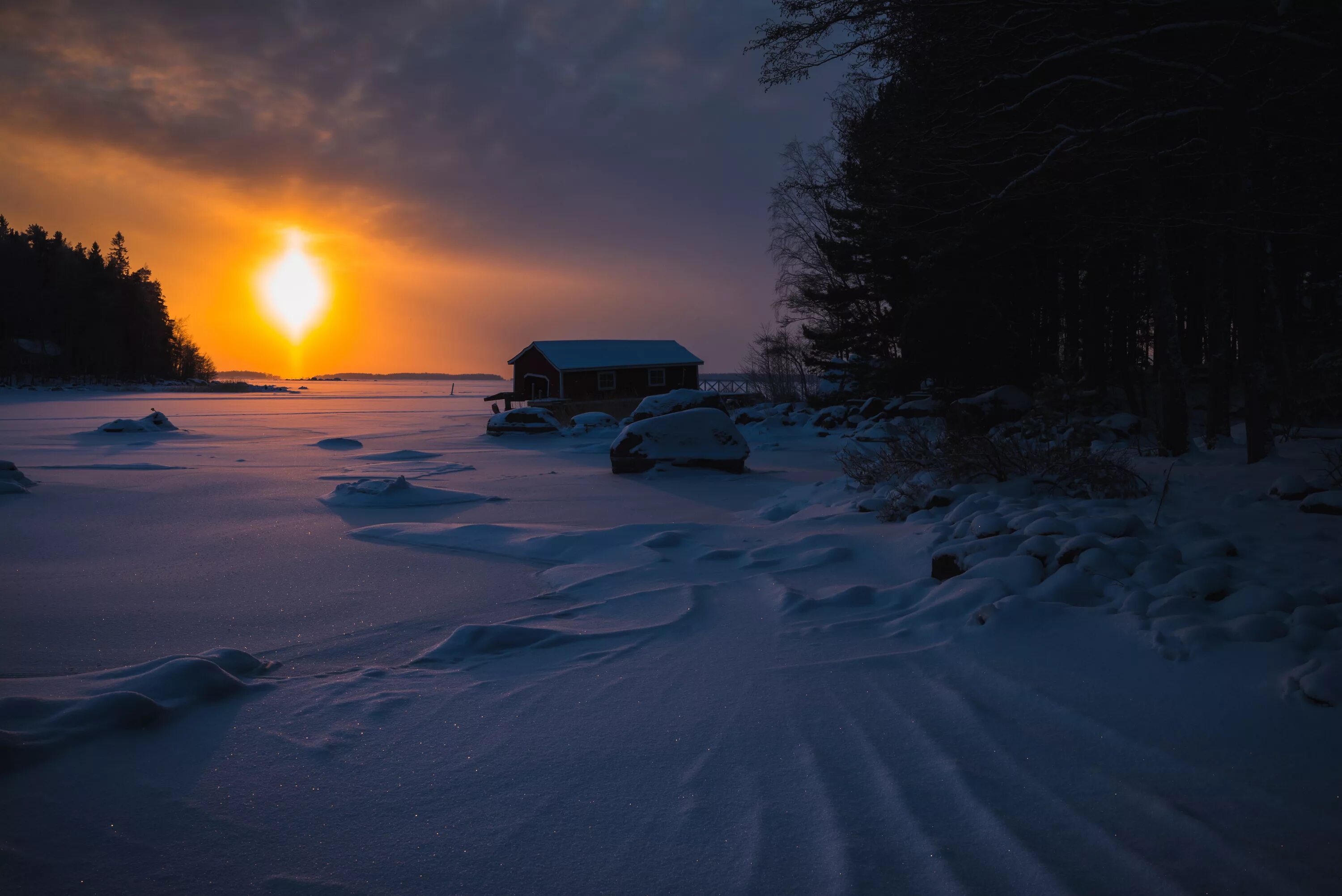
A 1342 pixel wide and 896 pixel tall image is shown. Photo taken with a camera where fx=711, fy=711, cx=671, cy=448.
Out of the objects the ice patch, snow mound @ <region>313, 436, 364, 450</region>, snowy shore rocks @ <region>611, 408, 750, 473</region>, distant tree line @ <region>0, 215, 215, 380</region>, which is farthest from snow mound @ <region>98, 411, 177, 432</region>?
distant tree line @ <region>0, 215, 215, 380</region>

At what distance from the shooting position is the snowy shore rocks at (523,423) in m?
Result: 21.7

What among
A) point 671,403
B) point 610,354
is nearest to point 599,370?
point 610,354

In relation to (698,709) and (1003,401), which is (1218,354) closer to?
(1003,401)

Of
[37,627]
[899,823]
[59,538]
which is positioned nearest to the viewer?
[899,823]

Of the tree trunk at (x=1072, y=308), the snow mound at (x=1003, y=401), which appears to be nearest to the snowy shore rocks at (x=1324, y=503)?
the snow mound at (x=1003, y=401)

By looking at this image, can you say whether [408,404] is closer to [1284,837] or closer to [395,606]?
[395,606]

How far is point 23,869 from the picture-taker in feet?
6.17

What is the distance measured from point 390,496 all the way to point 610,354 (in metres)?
30.4

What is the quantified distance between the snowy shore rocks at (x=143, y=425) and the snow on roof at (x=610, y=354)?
58.0 feet

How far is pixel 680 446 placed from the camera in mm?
11375

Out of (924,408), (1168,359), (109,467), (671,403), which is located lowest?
(109,467)

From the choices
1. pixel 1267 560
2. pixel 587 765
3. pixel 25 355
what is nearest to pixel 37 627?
pixel 587 765

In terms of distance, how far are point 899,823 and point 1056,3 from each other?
468 cm

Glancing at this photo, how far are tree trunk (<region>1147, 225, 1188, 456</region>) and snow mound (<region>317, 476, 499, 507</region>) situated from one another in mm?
8040
